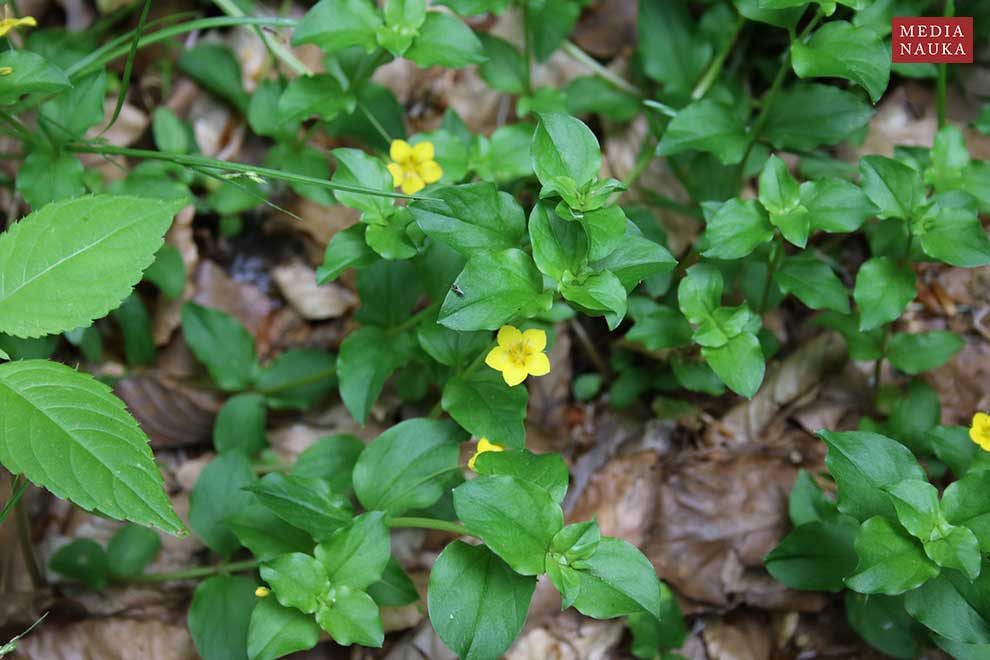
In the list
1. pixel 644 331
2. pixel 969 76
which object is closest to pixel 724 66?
pixel 969 76

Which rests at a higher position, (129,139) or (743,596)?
(129,139)

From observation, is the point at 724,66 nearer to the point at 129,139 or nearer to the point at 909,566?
the point at 909,566

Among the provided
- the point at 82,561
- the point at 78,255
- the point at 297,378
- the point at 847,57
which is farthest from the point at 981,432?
the point at 82,561

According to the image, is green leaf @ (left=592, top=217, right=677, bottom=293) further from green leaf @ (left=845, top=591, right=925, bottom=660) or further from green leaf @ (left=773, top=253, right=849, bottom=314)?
green leaf @ (left=845, top=591, right=925, bottom=660)

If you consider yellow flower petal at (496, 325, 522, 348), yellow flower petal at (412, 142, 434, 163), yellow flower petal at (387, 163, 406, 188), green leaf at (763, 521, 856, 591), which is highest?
yellow flower petal at (412, 142, 434, 163)

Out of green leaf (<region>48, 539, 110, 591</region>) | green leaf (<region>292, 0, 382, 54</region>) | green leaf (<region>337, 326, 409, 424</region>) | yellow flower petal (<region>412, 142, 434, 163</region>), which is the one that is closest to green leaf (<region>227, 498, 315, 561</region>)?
green leaf (<region>337, 326, 409, 424</region>)

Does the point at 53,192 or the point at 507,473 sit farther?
the point at 53,192

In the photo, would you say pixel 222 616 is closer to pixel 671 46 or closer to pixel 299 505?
pixel 299 505
